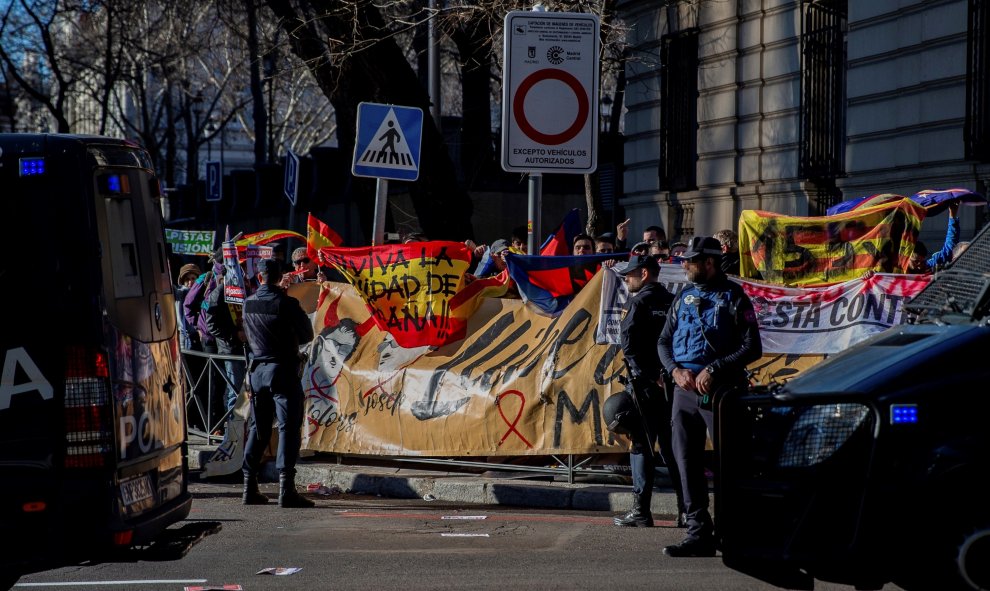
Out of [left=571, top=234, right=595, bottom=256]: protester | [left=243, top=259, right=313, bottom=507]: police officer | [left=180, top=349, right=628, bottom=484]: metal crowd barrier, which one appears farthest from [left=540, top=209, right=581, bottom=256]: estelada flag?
[left=243, top=259, right=313, bottom=507]: police officer

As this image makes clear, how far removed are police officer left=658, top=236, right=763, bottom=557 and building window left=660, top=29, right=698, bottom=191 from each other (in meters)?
14.4

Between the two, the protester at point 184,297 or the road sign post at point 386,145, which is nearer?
the road sign post at point 386,145

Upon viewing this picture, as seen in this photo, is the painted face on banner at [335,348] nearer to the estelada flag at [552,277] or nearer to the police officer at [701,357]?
the estelada flag at [552,277]

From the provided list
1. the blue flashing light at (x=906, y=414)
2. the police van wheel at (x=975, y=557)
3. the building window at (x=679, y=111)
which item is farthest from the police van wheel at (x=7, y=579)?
the building window at (x=679, y=111)

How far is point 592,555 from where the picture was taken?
7543mm

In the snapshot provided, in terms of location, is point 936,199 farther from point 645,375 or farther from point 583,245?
point 645,375

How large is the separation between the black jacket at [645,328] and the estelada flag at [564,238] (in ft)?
14.7

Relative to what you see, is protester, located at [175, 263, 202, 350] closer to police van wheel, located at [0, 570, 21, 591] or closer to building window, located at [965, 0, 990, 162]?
police van wheel, located at [0, 570, 21, 591]

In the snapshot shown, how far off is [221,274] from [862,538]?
8961 millimetres

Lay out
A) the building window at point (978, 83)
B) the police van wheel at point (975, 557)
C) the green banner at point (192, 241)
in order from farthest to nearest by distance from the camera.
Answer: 1. the green banner at point (192, 241)
2. the building window at point (978, 83)
3. the police van wheel at point (975, 557)

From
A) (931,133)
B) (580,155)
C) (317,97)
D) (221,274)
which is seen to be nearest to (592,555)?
(580,155)

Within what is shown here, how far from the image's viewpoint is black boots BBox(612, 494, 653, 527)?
8.61 m

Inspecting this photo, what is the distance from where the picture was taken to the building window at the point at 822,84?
61.1 ft

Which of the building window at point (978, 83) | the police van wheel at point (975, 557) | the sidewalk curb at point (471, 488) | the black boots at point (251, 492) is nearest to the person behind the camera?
the police van wheel at point (975, 557)
